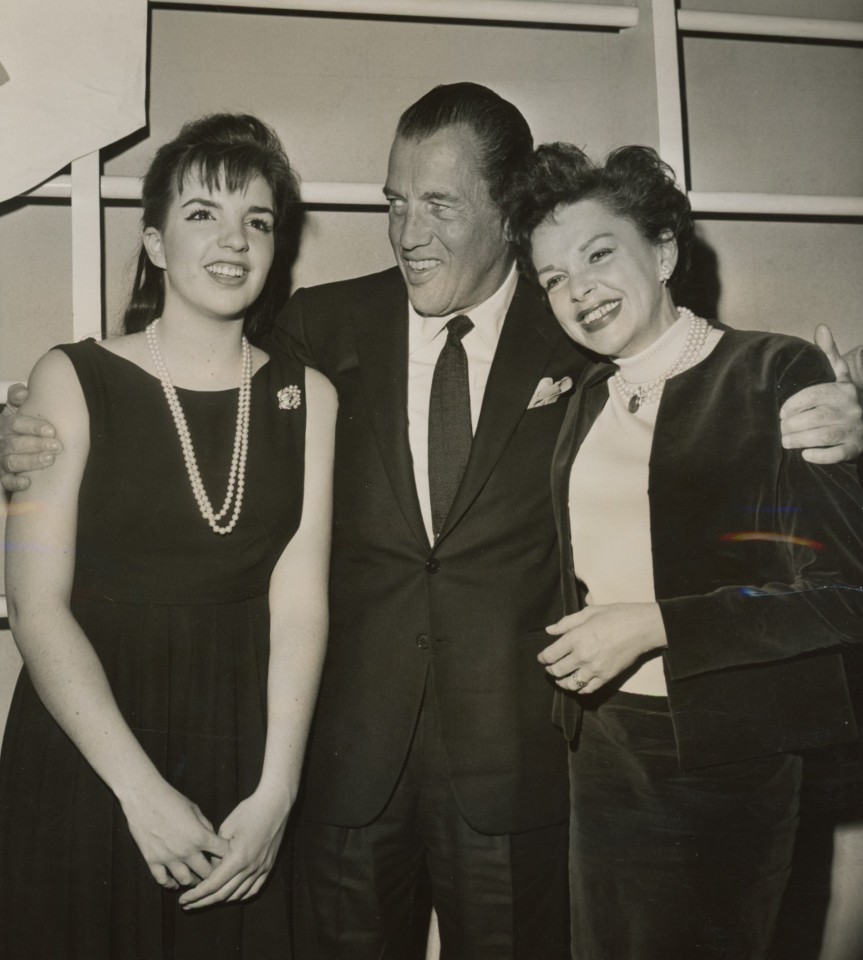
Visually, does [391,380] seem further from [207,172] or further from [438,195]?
[207,172]

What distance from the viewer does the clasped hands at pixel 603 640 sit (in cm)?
126

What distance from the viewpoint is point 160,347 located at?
1.38 m

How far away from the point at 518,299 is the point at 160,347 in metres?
0.60

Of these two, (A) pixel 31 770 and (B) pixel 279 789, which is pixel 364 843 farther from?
(A) pixel 31 770

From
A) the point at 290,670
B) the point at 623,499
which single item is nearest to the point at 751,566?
the point at 623,499

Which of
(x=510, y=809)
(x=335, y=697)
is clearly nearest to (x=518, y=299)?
(x=335, y=697)

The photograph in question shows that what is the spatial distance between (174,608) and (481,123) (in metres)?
0.92

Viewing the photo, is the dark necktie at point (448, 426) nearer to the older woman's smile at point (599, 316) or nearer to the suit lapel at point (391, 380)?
the suit lapel at point (391, 380)

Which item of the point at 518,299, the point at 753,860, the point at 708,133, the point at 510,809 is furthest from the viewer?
the point at 708,133

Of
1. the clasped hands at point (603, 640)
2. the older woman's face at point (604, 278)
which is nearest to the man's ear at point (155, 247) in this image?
the older woman's face at point (604, 278)

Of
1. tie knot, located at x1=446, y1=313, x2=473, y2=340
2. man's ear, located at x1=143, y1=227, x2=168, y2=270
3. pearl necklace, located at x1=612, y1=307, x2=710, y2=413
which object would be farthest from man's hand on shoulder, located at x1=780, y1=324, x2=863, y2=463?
man's ear, located at x1=143, y1=227, x2=168, y2=270

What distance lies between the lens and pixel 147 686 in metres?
1.29

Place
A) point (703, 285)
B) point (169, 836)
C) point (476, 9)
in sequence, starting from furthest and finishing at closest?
point (703, 285) → point (476, 9) → point (169, 836)

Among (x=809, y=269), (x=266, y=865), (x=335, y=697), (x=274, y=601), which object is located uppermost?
(x=809, y=269)
